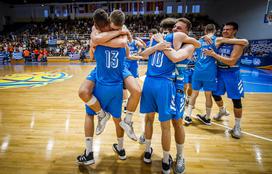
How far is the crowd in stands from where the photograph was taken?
1662cm

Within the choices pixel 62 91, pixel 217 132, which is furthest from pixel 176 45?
pixel 62 91

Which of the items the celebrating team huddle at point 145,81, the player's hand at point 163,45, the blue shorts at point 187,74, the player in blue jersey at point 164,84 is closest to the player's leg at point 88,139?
the celebrating team huddle at point 145,81

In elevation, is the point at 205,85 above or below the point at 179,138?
above

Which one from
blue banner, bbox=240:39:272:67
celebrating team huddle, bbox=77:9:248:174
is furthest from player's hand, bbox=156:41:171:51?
blue banner, bbox=240:39:272:67

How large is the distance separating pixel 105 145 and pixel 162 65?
1.62m

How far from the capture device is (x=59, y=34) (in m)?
22.0

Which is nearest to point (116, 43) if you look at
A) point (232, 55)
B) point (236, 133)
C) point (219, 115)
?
point (232, 55)

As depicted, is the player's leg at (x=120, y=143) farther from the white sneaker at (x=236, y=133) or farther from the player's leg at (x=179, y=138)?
the white sneaker at (x=236, y=133)

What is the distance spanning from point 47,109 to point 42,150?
1.97m

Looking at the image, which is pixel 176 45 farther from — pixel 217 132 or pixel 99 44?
pixel 217 132

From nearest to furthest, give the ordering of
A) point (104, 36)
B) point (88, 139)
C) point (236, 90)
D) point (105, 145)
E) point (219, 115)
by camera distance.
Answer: point (104, 36) < point (88, 139) < point (105, 145) < point (236, 90) < point (219, 115)

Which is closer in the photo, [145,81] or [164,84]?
[164,84]

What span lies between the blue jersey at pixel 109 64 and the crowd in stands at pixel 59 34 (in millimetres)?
13840

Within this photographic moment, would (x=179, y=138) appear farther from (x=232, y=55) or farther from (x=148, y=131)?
(x=232, y=55)
